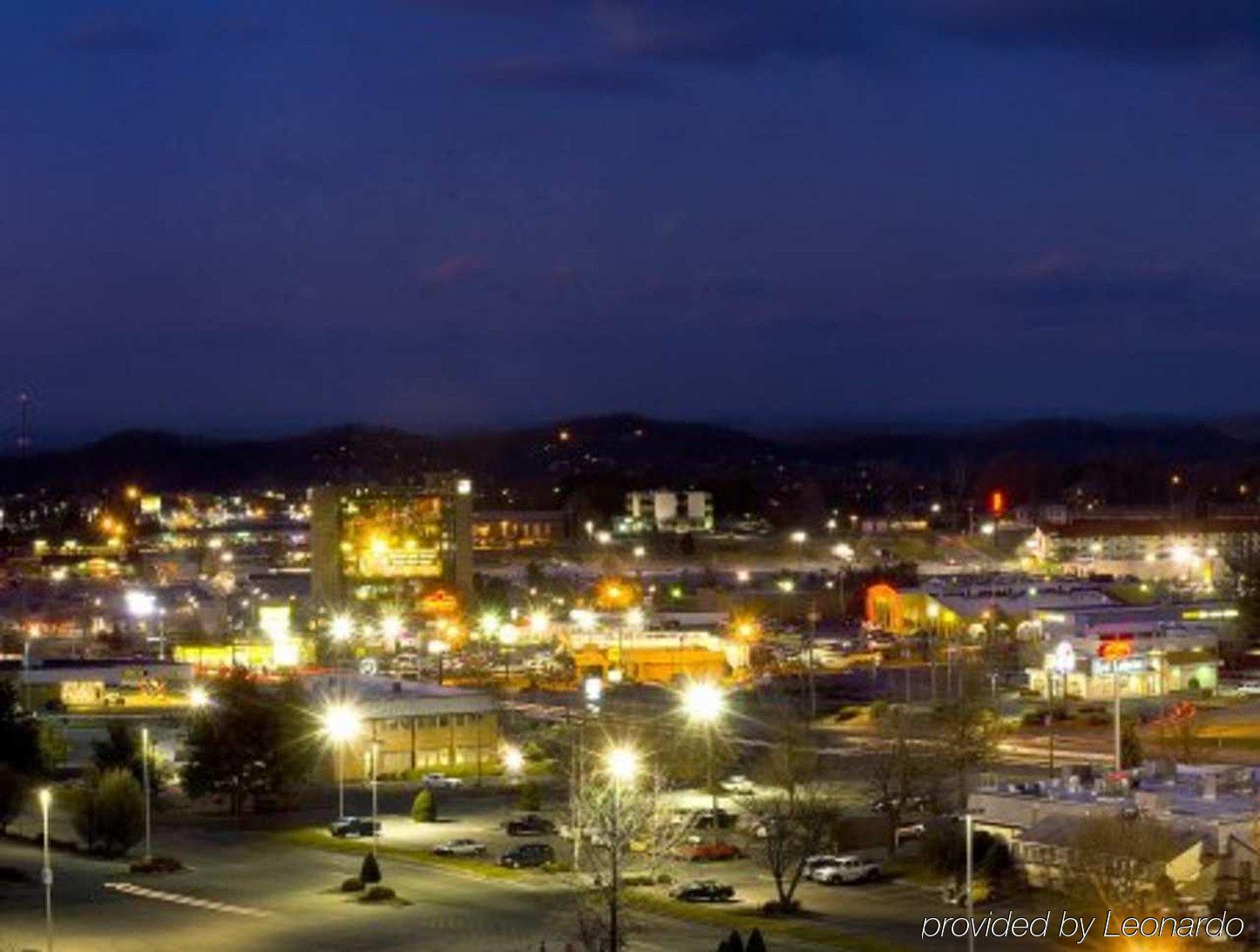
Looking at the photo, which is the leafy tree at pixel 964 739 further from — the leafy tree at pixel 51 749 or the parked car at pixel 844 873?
the leafy tree at pixel 51 749

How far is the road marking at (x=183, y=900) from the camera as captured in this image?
543 inches

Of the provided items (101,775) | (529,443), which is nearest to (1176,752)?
(101,775)

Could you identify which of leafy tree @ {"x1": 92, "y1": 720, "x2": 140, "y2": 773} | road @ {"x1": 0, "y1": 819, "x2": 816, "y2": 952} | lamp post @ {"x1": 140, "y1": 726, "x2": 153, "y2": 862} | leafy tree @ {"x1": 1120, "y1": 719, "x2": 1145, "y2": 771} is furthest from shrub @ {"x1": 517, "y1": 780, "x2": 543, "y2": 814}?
leafy tree @ {"x1": 1120, "y1": 719, "x2": 1145, "y2": 771}

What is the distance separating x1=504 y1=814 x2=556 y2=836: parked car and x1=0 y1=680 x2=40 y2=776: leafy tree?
541 centimetres

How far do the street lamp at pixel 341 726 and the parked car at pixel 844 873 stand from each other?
22.5 ft

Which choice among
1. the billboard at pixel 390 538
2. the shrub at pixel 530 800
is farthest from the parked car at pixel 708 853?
the billboard at pixel 390 538

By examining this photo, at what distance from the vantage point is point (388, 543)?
143ft

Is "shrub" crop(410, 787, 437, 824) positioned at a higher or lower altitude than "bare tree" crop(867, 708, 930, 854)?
lower

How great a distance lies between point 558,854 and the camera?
15.7 metres

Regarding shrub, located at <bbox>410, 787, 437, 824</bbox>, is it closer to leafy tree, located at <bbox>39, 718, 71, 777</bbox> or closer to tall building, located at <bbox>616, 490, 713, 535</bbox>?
leafy tree, located at <bbox>39, 718, 71, 777</bbox>

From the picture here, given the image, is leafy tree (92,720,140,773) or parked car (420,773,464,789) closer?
leafy tree (92,720,140,773)

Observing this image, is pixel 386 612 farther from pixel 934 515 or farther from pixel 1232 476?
pixel 1232 476

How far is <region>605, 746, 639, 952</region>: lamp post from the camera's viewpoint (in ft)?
38.4

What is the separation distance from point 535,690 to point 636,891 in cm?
1580
